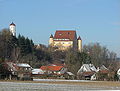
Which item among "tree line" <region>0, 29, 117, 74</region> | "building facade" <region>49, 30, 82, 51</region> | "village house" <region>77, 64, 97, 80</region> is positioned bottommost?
"village house" <region>77, 64, 97, 80</region>

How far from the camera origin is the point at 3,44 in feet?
327

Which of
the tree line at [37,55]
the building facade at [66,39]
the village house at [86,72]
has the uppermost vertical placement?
the building facade at [66,39]

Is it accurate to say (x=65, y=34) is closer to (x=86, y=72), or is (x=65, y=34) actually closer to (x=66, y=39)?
(x=66, y=39)

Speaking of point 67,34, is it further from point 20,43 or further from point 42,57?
point 20,43

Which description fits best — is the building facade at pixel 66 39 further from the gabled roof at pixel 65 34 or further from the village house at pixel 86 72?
the village house at pixel 86 72

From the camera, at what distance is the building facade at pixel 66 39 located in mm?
170613

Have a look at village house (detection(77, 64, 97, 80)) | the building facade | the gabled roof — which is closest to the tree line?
village house (detection(77, 64, 97, 80))

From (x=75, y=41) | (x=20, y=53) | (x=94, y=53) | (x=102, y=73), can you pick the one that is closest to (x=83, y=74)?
(x=102, y=73)

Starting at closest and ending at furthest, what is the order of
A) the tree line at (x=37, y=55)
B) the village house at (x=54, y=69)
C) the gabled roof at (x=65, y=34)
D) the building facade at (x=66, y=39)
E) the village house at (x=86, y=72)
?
the village house at (x=86, y=72) < the village house at (x=54, y=69) < the tree line at (x=37, y=55) < the building facade at (x=66, y=39) < the gabled roof at (x=65, y=34)

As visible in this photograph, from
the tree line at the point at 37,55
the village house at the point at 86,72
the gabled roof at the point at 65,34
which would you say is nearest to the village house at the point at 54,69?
the tree line at the point at 37,55

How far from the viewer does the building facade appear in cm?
17061

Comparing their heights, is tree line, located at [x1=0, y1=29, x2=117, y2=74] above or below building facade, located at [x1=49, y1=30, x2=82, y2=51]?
below

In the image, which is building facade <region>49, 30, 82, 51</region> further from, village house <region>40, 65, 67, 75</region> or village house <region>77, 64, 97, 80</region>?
village house <region>40, 65, 67, 75</region>

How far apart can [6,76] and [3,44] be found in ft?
123
